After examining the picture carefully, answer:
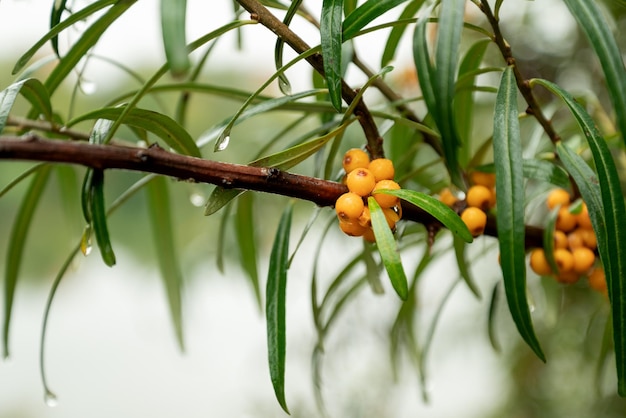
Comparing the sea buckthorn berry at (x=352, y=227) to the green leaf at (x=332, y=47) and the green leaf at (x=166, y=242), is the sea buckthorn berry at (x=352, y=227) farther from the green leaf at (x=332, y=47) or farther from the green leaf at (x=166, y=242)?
the green leaf at (x=166, y=242)

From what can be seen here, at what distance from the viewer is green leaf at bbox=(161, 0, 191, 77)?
0.28 metres

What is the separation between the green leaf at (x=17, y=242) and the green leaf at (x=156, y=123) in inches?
4.8

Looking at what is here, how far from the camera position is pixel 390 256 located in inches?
13.5

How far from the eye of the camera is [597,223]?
381mm

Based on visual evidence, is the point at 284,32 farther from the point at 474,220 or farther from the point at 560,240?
the point at 560,240

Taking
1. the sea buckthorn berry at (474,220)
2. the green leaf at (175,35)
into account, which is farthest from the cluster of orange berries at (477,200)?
the green leaf at (175,35)

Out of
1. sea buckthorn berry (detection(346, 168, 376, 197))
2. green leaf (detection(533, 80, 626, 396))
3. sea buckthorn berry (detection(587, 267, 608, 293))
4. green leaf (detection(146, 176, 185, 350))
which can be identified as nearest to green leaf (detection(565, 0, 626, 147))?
green leaf (detection(533, 80, 626, 396))

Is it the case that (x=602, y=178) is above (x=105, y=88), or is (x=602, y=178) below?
below

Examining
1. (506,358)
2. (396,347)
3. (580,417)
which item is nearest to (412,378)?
(506,358)

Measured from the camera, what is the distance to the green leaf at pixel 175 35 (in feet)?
0.90

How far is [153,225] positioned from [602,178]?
43cm

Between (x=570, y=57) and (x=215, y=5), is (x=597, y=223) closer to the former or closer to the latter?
(x=570, y=57)

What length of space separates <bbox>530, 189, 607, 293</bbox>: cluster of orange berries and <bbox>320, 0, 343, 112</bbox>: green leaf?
25 cm

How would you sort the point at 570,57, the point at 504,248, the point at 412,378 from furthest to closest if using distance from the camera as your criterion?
the point at 412,378 < the point at 570,57 < the point at 504,248
